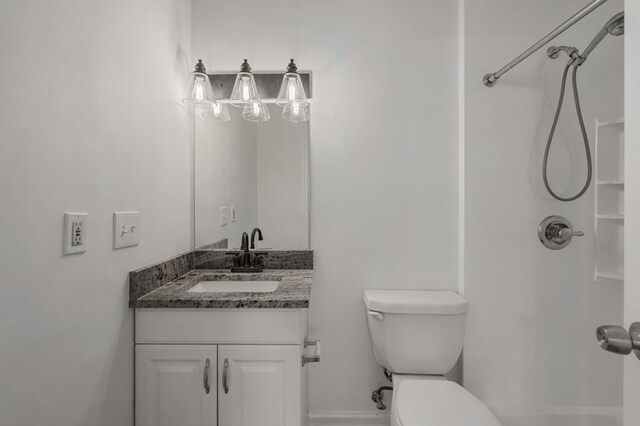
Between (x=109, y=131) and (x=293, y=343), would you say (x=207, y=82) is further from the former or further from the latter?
(x=293, y=343)

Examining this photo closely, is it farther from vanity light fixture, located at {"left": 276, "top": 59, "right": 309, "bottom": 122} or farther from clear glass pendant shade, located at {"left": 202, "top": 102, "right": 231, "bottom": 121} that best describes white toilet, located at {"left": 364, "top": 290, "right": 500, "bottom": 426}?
clear glass pendant shade, located at {"left": 202, "top": 102, "right": 231, "bottom": 121}

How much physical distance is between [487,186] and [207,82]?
1452mm

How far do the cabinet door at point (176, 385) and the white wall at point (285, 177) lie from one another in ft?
2.39

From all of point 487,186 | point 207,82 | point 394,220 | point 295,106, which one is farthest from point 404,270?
point 207,82

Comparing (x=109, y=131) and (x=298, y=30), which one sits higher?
(x=298, y=30)

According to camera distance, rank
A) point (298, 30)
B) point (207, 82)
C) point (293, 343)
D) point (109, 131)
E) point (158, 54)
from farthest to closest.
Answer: point (298, 30) → point (207, 82) → point (158, 54) → point (293, 343) → point (109, 131)

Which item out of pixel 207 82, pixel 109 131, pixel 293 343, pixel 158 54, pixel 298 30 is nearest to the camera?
pixel 109 131

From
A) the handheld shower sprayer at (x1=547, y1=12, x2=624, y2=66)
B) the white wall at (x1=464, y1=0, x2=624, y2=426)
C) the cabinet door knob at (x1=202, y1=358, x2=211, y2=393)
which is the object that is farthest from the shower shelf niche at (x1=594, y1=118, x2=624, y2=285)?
the cabinet door knob at (x1=202, y1=358, x2=211, y2=393)

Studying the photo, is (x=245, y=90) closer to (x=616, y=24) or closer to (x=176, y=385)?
(x=176, y=385)

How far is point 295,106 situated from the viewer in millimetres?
1688

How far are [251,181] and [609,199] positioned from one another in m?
1.73

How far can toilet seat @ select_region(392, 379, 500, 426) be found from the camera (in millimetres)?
1142

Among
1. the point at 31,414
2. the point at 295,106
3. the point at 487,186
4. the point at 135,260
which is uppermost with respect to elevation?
the point at 295,106

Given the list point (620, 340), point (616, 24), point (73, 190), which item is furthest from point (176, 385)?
point (616, 24)
